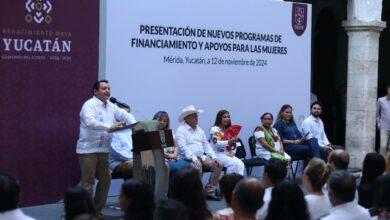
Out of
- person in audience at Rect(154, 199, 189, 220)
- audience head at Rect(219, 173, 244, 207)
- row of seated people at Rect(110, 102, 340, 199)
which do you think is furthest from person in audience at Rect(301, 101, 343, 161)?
person in audience at Rect(154, 199, 189, 220)

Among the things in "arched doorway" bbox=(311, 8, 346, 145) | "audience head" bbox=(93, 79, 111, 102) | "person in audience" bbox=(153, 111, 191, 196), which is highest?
"arched doorway" bbox=(311, 8, 346, 145)

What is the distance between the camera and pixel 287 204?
4617mm

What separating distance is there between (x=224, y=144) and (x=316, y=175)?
501 cm

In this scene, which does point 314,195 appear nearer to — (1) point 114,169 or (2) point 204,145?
(1) point 114,169

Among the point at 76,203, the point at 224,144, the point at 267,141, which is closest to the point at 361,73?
the point at 267,141

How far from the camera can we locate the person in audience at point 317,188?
5.65m

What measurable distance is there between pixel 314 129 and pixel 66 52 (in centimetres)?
463

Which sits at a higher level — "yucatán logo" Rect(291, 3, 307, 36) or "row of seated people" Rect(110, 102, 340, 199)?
"yucatán logo" Rect(291, 3, 307, 36)

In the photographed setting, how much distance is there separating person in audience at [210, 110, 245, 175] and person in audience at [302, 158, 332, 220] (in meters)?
4.82

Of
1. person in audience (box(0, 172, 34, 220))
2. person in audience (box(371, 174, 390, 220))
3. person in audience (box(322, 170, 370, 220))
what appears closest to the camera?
Answer: person in audience (box(0, 172, 34, 220))

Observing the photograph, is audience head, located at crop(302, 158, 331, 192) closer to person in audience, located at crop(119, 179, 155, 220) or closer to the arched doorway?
person in audience, located at crop(119, 179, 155, 220)

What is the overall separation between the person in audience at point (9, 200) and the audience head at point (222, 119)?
6.36m

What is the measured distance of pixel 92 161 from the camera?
28.5 feet

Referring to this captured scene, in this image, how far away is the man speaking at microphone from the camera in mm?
8586
